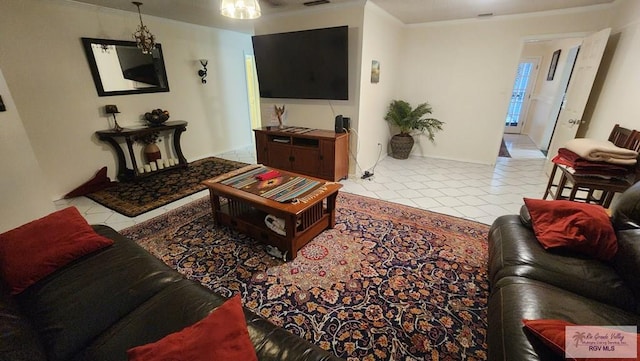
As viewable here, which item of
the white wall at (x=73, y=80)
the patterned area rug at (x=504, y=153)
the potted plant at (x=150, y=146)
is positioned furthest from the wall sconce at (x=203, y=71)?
the patterned area rug at (x=504, y=153)

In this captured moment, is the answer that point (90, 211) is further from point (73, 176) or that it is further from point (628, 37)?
point (628, 37)

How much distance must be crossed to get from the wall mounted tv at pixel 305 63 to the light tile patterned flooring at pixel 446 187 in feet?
4.50

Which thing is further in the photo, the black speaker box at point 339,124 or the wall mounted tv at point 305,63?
the black speaker box at point 339,124

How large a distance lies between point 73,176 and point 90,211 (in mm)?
845

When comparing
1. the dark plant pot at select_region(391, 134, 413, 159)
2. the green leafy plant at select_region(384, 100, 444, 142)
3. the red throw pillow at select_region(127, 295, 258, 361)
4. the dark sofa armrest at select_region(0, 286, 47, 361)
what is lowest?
the dark plant pot at select_region(391, 134, 413, 159)

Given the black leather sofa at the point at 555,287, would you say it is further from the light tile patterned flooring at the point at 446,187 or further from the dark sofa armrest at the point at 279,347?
the light tile patterned flooring at the point at 446,187

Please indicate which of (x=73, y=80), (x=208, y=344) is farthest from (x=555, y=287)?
(x=73, y=80)

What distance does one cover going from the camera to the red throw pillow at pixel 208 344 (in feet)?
2.43

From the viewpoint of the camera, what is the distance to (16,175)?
223cm

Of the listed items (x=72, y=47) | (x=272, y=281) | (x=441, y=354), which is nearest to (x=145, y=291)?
(x=272, y=281)

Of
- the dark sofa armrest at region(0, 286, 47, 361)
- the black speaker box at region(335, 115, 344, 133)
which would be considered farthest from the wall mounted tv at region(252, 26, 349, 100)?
the dark sofa armrest at region(0, 286, 47, 361)

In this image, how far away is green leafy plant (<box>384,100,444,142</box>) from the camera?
4.58 metres

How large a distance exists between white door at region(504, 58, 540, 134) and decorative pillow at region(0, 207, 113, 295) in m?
8.55

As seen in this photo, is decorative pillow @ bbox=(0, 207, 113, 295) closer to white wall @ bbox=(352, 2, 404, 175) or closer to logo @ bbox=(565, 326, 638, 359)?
logo @ bbox=(565, 326, 638, 359)
